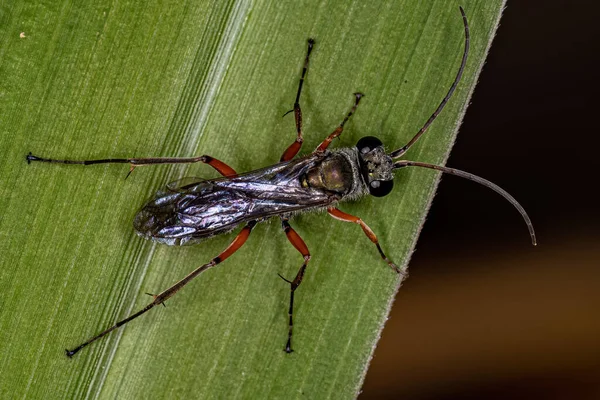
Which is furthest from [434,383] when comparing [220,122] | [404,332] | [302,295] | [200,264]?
[220,122]

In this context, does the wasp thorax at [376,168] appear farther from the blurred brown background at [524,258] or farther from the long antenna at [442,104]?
the blurred brown background at [524,258]

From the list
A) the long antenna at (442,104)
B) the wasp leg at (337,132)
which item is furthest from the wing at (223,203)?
the long antenna at (442,104)

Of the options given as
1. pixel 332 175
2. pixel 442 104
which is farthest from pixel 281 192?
pixel 442 104

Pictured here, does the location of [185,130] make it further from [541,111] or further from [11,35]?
[541,111]

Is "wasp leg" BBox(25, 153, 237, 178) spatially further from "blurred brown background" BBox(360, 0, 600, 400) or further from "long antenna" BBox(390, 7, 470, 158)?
"blurred brown background" BBox(360, 0, 600, 400)

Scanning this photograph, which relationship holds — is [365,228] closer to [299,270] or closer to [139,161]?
[299,270]

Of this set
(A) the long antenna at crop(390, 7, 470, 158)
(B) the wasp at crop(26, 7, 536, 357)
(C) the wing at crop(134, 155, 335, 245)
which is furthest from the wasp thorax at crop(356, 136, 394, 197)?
(C) the wing at crop(134, 155, 335, 245)
